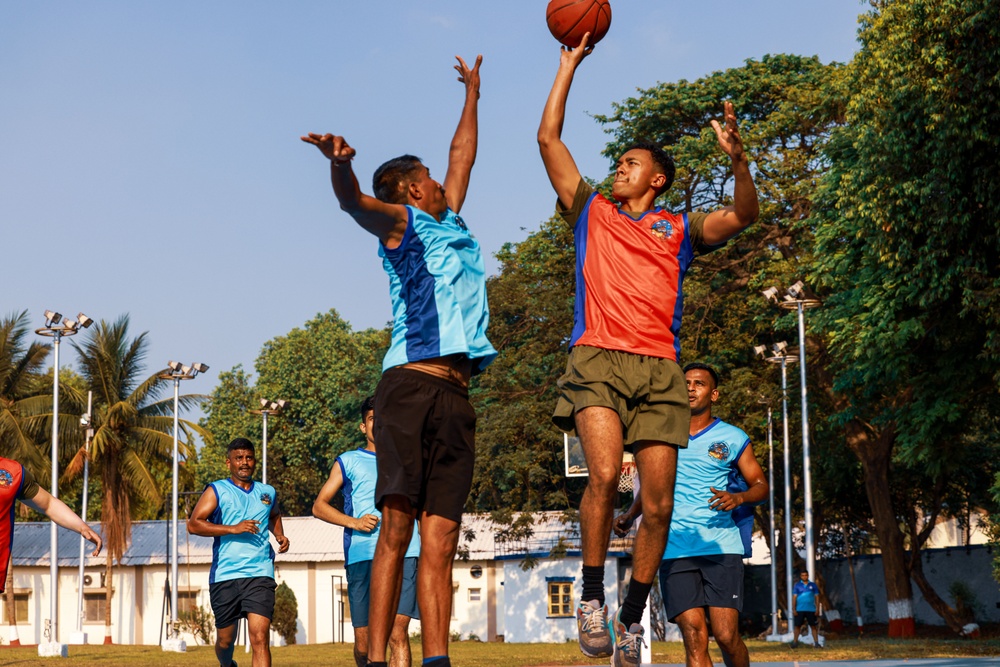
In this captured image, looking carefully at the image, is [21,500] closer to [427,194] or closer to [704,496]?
[427,194]

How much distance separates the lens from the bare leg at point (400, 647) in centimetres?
828

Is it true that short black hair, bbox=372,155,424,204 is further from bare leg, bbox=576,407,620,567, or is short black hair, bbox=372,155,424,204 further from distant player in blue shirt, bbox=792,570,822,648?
distant player in blue shirt, bbox=792,570,822,648

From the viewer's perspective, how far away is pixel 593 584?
6461mm

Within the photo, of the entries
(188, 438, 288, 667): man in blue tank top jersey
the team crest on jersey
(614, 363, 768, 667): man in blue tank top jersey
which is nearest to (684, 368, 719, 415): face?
(614, 363, 768, 667): man in blue tank top jersey

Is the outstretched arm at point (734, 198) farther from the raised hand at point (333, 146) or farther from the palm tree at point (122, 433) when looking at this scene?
the palm tree at point (122, 433)

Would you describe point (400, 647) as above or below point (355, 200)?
below

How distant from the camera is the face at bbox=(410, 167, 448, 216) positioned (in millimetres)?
6832

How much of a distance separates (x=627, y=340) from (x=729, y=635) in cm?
321

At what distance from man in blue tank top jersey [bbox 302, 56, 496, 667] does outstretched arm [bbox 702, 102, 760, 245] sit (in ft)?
4.39

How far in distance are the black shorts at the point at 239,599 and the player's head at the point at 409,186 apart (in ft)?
19.4

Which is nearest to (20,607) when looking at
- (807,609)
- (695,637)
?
(807,609)

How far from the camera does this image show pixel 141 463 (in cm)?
4947

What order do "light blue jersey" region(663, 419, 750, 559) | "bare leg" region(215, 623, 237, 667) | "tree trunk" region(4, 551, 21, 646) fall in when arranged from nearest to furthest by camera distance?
"light blue jersey" region(663, 419, 750, 559)
"bare leg" region(215, 623, 237, 667)
"tree trunk" region(4, 551, 21, 646)

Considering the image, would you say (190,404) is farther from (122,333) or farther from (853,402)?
(853,402)
